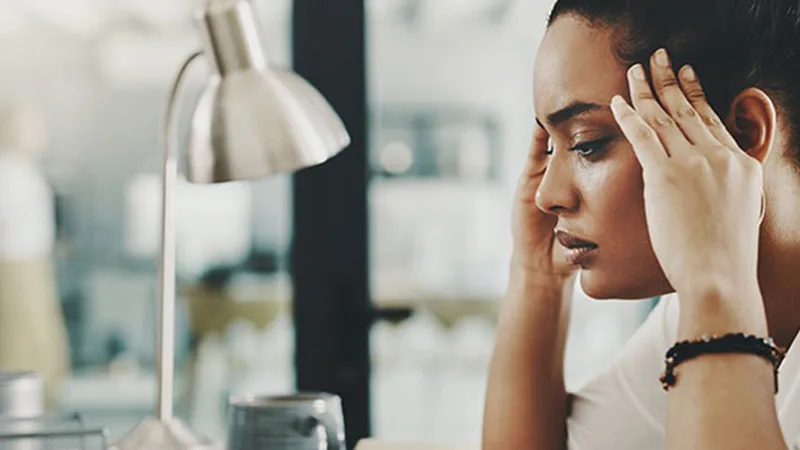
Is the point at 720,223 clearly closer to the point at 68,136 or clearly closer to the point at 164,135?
the point at 164,135

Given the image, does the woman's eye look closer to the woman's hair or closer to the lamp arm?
the woman's hair

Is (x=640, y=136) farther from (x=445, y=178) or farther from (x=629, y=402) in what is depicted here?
(x=445, y=178)

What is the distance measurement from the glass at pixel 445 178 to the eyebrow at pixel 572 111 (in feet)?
3.55

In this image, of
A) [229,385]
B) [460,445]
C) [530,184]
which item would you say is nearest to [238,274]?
[229,385]

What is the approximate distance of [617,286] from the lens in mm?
1119

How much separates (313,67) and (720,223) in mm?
1407

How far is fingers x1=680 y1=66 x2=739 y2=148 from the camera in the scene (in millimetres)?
1004

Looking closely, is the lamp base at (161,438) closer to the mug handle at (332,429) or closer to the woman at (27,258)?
the mug handle at (332,429)

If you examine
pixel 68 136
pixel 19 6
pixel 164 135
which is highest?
pixel 19 6

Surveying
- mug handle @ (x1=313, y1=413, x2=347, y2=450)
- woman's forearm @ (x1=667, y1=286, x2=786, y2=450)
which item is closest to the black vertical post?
mug handle @ (x1=313, y1=413, x2=347, y2=450)

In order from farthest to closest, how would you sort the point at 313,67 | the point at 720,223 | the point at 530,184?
the point at 313,67 < the point at 530,184 < the point at 720,223

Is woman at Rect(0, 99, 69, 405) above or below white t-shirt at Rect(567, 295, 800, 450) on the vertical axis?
above

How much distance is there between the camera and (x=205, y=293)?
2.33 metres

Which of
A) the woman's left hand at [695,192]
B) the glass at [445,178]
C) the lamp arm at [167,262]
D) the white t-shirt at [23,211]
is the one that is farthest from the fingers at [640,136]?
the white t-shirt at [23,211]
